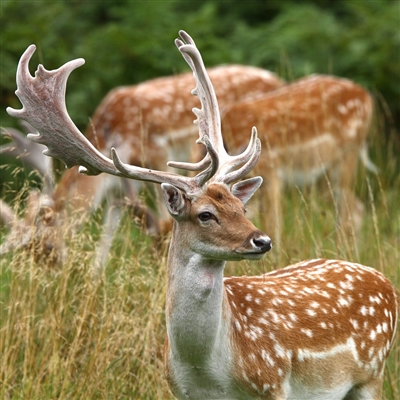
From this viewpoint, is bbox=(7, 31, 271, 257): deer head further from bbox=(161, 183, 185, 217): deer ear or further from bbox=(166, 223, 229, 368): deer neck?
bbox=(166, 223, 229, 368): deer neck

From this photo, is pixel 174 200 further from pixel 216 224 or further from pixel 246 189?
pixel 246 189

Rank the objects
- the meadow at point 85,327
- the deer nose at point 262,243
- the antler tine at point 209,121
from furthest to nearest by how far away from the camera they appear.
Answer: the meadow at point 85,327 → the antler tine at point 209,121 → the deer nose at point 262,243

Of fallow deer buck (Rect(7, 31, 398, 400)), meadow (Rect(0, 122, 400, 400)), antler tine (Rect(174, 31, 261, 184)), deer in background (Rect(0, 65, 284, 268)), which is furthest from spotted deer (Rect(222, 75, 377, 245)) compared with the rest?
fallow deer buck (Rect(7, 31, 398, 400))

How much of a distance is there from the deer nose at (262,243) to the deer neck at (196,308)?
26cm

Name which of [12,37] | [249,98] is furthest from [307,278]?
[12,37]

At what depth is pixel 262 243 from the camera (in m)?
3.68

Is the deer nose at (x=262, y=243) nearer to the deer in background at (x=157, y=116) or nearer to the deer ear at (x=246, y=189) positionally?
the deer ear at (x=246, y=189)

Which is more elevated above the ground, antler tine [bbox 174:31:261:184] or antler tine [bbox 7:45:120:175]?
antler tine [bbox 7:45:120:175]

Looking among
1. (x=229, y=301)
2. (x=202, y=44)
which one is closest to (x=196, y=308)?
(x=229, y=301)

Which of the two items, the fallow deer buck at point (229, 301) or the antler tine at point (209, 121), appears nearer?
the fallow deer buck at point (229, 301)

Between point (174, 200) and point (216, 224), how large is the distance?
0.64 ft

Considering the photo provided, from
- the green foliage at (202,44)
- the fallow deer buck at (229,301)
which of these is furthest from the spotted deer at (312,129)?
the fallow deer buck at (229,301)

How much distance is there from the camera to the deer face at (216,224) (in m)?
3.73

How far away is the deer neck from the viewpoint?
12.7 ft
